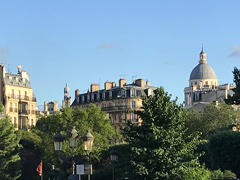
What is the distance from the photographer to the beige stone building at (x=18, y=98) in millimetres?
105812

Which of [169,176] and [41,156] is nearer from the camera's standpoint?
[169,176]

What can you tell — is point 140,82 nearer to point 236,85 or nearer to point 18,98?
point 18,98

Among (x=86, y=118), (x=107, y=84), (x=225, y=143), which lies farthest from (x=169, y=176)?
(x=107, y=84)

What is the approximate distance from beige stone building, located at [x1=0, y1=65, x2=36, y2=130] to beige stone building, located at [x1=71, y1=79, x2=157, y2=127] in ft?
53.9

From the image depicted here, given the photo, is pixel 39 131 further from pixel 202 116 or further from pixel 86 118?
pixel 202 116

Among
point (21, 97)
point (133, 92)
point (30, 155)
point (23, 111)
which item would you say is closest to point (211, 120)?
point (30, 155)

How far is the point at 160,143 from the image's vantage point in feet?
133

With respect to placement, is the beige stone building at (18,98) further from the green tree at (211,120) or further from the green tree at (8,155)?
the green tree at (211,120)

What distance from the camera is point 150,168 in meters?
40.7

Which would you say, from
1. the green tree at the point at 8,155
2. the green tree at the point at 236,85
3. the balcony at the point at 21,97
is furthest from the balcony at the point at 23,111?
the green tree at the point at 236,85

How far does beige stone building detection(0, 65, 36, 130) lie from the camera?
10581 centimetres

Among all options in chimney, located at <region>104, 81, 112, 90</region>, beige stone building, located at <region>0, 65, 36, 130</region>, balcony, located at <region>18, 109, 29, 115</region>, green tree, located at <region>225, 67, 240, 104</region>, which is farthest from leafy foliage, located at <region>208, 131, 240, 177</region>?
chimney, located at <region>104, 81, 112, 90</region>

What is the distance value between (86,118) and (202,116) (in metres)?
15.8

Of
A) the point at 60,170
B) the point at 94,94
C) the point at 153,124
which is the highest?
the point at 94,94
